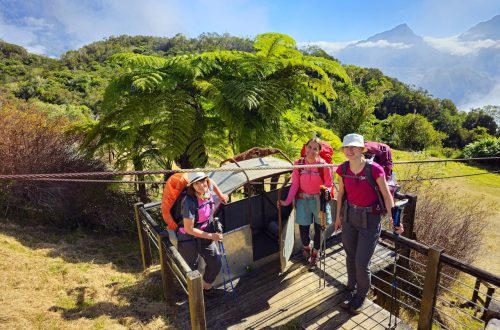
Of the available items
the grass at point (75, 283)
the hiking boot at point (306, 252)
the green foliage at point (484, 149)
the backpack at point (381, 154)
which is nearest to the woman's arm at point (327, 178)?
the backpack at point (381, 154)

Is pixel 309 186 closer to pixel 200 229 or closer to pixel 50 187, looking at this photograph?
pixel 200 229

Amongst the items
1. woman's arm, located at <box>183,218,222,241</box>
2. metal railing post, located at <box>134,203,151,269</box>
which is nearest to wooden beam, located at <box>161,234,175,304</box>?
woman's arm, located at <box>183,218,222,241</box>

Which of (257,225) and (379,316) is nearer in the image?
(379,316)

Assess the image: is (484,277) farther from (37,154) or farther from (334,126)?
(334,126)

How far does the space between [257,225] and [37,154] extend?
16.0ft

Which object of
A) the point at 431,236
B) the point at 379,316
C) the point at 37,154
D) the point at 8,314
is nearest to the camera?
the point at 8,314

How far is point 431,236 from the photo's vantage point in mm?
8703

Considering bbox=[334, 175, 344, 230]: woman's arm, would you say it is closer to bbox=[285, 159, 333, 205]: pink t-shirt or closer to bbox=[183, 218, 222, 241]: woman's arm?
bbox=[285, 159, 333, 205]: pink t-shirt

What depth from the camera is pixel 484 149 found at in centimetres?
3184

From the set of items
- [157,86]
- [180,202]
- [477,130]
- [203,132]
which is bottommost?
[477,130]

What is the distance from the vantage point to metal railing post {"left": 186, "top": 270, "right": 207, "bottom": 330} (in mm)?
3230

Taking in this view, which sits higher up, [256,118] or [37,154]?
[256,118]

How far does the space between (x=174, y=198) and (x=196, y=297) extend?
4.24 feet

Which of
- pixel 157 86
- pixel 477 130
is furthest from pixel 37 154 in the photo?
pixel 477 130
